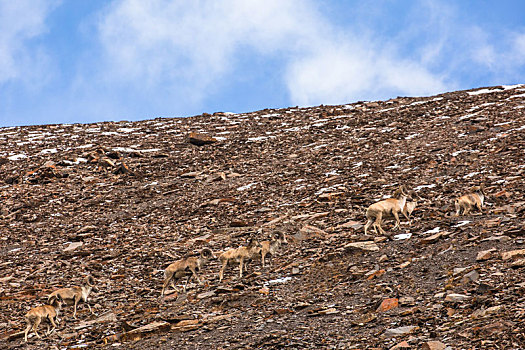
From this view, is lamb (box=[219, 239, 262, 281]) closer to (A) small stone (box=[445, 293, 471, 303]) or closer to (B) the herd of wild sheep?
(B) the herd of wild sheep

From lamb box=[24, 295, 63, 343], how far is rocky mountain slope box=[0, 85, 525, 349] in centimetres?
25

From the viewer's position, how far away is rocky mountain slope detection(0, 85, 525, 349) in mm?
9039

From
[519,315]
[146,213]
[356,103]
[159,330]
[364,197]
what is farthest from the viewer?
[356,103]

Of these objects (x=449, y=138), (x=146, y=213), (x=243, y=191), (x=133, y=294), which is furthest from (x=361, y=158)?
(x=133, y=294)

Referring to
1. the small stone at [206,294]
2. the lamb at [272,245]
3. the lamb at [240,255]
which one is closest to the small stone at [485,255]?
the lamb at [272,245]

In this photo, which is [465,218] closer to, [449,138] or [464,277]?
[464,277]

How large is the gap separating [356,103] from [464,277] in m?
30.4

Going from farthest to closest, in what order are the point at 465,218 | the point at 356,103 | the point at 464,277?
the point at 356,103 < the point at 465,218 < the point at 464,277

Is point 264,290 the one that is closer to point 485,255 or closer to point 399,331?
point 399,331

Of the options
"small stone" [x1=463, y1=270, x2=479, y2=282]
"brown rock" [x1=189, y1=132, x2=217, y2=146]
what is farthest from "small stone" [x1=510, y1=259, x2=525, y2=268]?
"brown rock" [x1=189, y1=132, x2=217, y2=146]

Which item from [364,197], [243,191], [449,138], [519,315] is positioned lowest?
[519,315]

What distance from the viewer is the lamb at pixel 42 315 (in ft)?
37.7

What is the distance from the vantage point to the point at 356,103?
3869cm

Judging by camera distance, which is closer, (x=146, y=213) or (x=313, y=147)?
(x=146, y=213)
